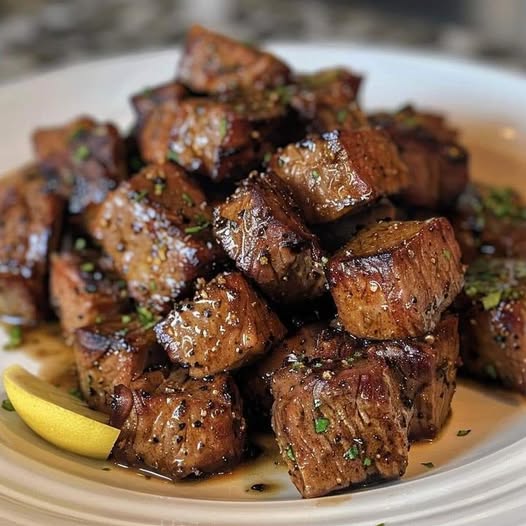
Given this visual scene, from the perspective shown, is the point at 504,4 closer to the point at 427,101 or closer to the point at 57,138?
the point at 427,101

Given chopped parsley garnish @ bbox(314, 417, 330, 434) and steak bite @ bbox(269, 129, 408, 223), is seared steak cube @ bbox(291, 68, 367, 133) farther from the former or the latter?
chopped parsley garnish @ bbox(314, 417, 330, 434)

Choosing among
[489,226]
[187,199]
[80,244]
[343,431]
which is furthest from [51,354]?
[489,226]

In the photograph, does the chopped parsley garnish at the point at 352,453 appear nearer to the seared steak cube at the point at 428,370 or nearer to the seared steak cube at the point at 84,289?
the seared steak cube at the point at 428,370

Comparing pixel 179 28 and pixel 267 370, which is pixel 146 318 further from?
pixel 179 28

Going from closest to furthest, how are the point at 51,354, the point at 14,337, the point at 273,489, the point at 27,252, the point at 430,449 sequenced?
the point at 273,489
the point at 430,449
the point at 51,354
the point at 14,337
the point at 27,252

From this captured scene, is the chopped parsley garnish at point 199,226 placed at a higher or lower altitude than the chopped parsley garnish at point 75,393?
higher

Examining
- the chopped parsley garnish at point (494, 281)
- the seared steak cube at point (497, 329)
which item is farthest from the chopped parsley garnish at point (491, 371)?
the chopped parsley garnish at point (494, 281)
